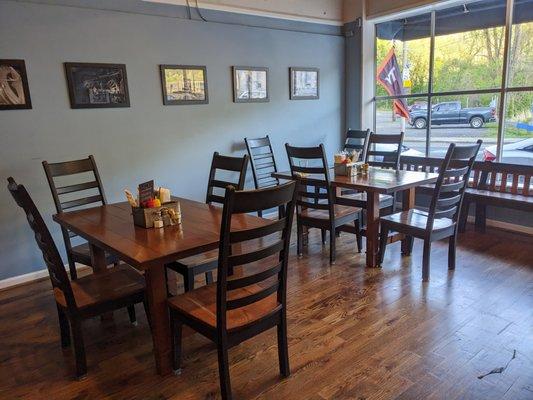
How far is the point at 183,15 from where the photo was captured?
155 inches

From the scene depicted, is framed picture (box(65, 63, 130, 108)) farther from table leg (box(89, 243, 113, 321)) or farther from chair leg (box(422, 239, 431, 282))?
chair leg (box(422, 239, 431, 282))

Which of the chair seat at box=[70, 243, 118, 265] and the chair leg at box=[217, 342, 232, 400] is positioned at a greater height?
the chair seat at box=[70, 243, 118, 265]

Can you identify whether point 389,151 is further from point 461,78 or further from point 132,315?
point 132,315

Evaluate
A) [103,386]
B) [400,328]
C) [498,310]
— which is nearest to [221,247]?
[103,386]

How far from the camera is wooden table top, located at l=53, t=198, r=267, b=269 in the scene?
1822 mm

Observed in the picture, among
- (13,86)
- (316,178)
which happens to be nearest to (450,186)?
(316,178)

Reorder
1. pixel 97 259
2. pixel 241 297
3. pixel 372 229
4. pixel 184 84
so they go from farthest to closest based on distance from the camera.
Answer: pixel 184 84
pixel 372 229
pixel 97 259
pixel 241 297

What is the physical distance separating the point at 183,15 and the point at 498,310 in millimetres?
3608

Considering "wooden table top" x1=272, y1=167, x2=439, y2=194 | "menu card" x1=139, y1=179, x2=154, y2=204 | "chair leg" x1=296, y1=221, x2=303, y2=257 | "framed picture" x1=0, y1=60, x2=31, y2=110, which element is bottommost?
"chair leg" x1=296, y1=221, x2=303, y2=257

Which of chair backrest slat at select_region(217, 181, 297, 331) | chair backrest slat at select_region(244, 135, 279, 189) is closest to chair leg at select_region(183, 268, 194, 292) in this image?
chair backrest slat at select_region(217, 181, 297, 331)

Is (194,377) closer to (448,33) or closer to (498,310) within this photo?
(498,310)

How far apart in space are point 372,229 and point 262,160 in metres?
1.83

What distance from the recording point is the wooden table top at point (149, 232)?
5.98 feet

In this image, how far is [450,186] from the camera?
2932 mm
